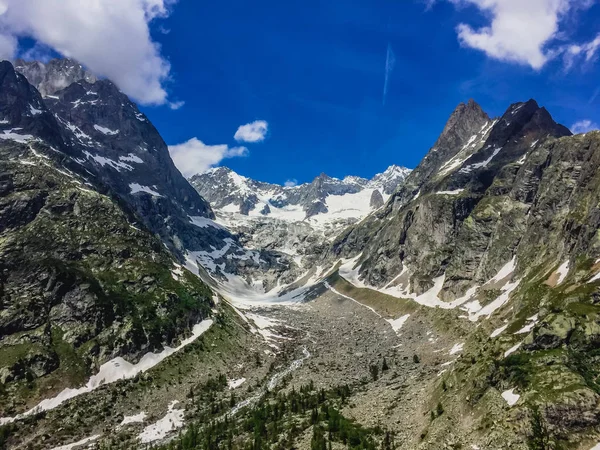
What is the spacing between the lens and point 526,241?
13388 cm

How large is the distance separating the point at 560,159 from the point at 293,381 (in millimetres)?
121828

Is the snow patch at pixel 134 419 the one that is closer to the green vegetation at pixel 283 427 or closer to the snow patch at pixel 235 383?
the green vegetation at pixel 283 427

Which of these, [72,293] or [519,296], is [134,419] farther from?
[519,296]

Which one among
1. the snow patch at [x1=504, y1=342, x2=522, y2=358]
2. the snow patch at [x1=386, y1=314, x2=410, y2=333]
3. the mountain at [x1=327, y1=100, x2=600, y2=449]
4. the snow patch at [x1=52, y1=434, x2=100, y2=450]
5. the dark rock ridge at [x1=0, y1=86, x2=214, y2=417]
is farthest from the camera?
the snow patch at [x1=386, y1=314, x2=410, y2=333]

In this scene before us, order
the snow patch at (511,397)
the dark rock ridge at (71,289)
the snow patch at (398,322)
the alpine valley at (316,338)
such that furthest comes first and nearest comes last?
the snow patch at (398,322) → the dark rock ridge at (71,289) → the alpine valley at (316,338) → the snow patch at (511,397)

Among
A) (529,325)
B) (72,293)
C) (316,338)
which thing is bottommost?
(316,338)

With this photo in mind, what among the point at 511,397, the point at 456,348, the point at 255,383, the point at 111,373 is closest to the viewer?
the point at 511,397

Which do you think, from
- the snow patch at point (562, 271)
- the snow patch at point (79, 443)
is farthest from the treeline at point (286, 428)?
the snow patch at point (562, 271)

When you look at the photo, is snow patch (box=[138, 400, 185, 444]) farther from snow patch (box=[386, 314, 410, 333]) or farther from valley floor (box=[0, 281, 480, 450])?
snow patch (box=[386, 314, 410, 333])

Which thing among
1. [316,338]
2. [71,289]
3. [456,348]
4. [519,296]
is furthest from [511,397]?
[71,289]

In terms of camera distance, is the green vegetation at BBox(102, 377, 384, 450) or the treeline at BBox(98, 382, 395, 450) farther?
the green vegetation at BBox(102, 377, 384, 450)

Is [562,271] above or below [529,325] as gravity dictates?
above

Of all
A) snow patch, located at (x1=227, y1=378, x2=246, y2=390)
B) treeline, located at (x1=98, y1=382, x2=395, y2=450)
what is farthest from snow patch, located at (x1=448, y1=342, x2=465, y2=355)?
snow patch, located at (x1=227, y1=378, x2=246, y2=390)

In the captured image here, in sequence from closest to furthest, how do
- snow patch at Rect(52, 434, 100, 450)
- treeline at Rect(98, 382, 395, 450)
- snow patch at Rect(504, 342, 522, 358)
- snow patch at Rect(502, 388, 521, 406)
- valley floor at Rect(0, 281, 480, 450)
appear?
snow patch at Rect(502, 388, 521, 406) < treeline at Rect(98, 382, 395, 450) < snow patch at Rect(504, 342, 522, 358) < valley floor at Rect(0, 281, 480, 450) < snow patch at Rect(52, 434, 100, 450)
